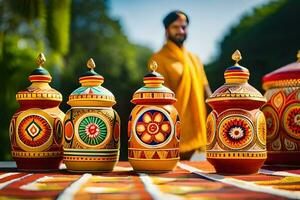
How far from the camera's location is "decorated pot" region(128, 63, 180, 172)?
2152mm

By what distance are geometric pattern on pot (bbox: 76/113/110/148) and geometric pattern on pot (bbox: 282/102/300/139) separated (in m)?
0.92

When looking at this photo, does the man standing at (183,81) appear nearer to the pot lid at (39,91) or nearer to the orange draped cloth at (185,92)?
the orange draped cloth at (185,92)

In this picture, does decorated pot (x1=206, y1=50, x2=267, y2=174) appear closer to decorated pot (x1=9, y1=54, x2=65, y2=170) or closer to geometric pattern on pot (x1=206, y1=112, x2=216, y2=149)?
geometric pattern on pot (x1=206, y1=112, x2=216, y2=149)

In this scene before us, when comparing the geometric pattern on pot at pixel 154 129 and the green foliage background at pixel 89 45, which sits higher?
the green foliage background at pixel 89 45

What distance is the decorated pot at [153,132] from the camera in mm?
2152

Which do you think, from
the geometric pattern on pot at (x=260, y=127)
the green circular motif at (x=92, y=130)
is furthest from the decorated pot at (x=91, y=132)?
the geometric pattern on pot at (x=260, y=127)

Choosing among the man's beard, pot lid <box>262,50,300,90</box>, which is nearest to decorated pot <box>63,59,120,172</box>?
pot lid <box>262,50,300,90</box>

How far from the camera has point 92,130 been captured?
2178mm

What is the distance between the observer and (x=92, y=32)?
69.7 ft

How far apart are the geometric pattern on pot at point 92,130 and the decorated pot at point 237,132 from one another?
451 millimetres

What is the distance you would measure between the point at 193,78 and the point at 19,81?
6.53 meters

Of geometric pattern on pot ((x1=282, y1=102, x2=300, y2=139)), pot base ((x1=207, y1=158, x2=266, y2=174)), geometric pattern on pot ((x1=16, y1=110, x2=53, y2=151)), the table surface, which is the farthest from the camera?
geometric pattern on pot ((x1=282, y1=102, x2=300, y2=139))

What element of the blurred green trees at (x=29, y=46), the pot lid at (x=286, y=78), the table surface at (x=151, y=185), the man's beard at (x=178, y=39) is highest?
the blurred green trees at (x=29, y=46)

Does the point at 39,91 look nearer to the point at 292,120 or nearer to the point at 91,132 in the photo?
the point at 91,132
